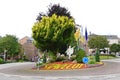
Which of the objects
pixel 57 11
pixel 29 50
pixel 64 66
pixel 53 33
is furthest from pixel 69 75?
pixel 29 50

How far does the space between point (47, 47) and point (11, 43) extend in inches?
1865

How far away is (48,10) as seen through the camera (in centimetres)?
5112

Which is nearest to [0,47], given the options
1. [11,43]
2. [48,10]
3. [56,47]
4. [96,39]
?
[11,43]

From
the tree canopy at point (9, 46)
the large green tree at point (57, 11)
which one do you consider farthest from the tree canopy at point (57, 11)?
the tree canopy at point (9, 46)

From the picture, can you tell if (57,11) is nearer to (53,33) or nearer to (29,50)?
(53,33)

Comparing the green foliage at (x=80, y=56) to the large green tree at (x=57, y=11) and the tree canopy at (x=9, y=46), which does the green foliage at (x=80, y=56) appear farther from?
the tree canopy at (x=9, y=46)

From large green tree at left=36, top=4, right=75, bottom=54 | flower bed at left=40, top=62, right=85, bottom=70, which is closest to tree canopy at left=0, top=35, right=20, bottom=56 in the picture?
large green tree at left=36, top=4, right=75, bottom=54

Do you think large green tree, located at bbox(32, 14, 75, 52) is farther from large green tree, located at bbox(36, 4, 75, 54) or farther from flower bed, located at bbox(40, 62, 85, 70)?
large green tree, located at bbox(36, 4, 75, 54)

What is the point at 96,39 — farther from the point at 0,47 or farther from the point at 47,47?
the point at 47,47

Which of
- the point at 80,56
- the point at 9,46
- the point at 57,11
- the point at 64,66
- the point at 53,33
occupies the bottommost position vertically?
the point at 64,66

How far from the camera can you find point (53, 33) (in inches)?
1630

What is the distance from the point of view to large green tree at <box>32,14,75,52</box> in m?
41.2

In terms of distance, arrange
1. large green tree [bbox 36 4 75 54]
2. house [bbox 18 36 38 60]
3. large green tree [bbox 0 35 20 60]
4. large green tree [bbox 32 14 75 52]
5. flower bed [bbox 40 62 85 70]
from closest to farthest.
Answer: flower bed [bbox 40 62 85 70] < large green tree [bbox 32 14 75 52] < large green tree [bbox 36 4 75 54] < large green tree [bbox 0 35 20 60] < house [bbox 18 36 38 60]

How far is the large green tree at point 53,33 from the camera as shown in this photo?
41.2m
